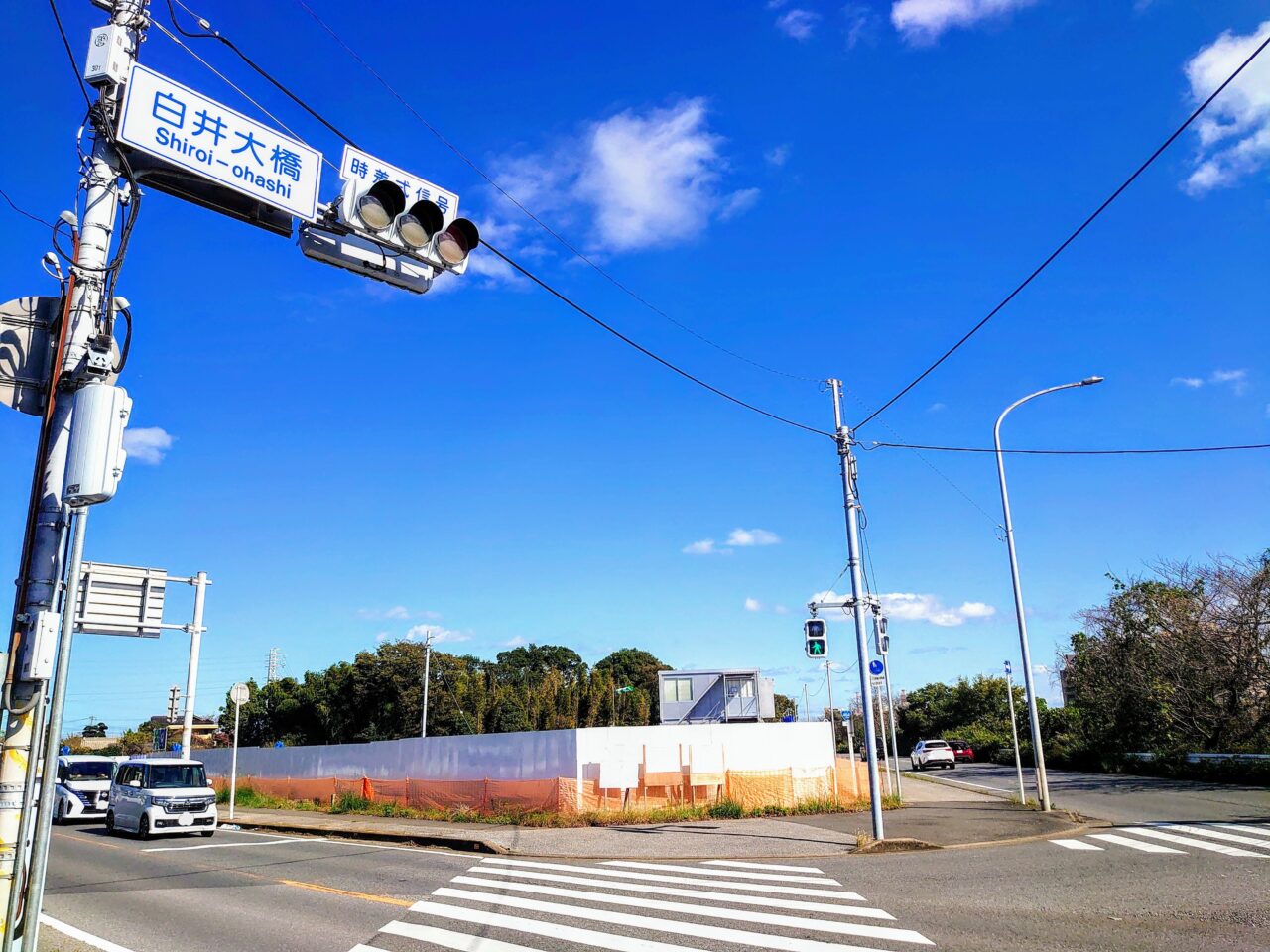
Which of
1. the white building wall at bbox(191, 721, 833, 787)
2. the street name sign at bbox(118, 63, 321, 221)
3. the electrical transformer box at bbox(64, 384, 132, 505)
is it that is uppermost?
the street name sign at bbox(118, 63, 321, 221)

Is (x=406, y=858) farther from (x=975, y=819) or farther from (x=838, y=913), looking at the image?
(x=975, y=819)

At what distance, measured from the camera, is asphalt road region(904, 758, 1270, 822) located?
20016 millimetres

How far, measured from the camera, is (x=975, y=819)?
19953 mm

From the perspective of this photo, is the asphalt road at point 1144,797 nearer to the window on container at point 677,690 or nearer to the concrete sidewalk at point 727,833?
the concrete sidewalk at point 727,833

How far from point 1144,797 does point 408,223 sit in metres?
26.7

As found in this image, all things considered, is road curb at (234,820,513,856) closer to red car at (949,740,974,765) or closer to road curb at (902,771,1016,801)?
road curb at (902,771,1016,801)

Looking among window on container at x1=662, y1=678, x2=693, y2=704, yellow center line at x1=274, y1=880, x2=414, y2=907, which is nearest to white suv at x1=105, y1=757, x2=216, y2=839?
yellow center line at x1=274, y1=880, x2=414, y2=907

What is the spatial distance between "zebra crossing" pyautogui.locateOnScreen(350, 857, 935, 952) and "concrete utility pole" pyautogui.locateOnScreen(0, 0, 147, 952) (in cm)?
476

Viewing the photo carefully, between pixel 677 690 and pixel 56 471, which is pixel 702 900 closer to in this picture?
pixel 56 471

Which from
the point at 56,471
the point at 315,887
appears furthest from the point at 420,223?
the point at 315,887

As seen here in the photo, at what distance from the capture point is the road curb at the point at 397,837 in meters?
17.7

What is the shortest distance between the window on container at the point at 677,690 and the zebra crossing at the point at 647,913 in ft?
86.1

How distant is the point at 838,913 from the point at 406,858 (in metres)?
9.31

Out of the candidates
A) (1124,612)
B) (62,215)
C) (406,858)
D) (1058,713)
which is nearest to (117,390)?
(62,215)
